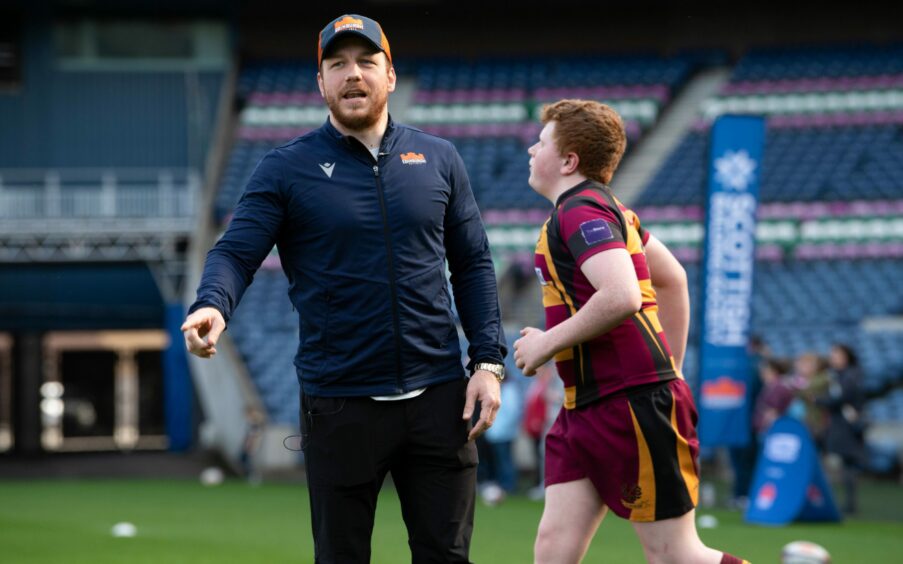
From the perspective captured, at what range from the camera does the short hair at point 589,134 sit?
4.17 meters

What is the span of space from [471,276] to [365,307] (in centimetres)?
44

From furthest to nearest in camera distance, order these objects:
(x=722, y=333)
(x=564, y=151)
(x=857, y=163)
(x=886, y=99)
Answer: (x=886, y=99) → (x=857, y=163) → (x=722, y=333) → (x=564, y=151)

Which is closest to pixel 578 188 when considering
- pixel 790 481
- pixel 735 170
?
pixel 790 481

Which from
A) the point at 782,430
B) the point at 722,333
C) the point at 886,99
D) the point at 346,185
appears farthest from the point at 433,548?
the point at 886,99

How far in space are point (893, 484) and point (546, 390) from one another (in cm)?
484

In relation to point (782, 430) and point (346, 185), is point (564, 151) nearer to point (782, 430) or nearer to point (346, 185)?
point (346, 185)

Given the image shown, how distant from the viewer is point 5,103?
93.3 ft

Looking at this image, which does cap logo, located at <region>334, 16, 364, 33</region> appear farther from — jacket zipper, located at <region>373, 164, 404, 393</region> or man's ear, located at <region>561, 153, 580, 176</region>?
man's ear, located at <region>561, 153, 580, 176</region>

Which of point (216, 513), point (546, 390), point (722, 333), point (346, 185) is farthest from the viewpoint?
point (546, 390)

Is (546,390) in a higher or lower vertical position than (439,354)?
lower

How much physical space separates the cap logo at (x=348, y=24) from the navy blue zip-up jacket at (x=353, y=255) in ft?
1.00

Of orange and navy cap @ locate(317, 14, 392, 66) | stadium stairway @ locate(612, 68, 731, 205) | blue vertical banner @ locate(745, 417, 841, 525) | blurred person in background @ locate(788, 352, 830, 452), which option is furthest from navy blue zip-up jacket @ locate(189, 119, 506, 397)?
stadium stairway @ locate(612, 68, 731, 205)

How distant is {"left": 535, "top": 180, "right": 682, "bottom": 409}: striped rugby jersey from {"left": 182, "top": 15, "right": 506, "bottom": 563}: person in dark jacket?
1.07 ft

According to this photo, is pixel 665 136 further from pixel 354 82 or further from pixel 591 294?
pixel 354 82
